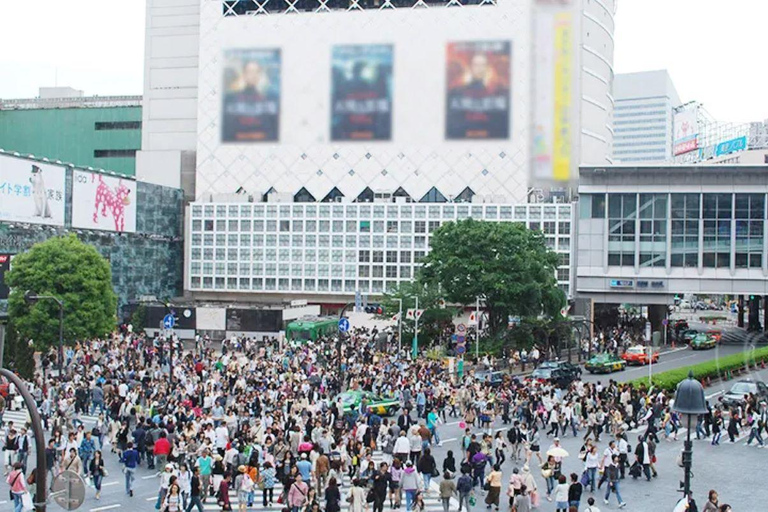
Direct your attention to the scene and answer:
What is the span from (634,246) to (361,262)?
25.3m

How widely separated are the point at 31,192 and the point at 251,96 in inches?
930

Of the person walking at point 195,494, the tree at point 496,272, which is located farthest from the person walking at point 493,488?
the tree at point 496,272

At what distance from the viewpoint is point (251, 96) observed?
47.8 m

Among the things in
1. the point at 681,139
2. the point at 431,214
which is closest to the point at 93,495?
the point at 431,214

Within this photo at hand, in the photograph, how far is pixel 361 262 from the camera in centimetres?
8056

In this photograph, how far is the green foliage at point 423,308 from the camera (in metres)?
54.6

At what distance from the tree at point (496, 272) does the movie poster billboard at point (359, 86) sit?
1194cm

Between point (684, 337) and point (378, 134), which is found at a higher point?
point (378, 134)

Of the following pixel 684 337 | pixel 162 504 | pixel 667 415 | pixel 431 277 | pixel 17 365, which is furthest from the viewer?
pixel 684 337

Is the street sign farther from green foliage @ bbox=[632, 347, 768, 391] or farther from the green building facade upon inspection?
the green building facade

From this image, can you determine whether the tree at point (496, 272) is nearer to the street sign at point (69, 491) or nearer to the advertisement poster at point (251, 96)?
the advertisement poster at point (251, 96)

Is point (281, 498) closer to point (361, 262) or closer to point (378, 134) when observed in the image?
point (378, 134)

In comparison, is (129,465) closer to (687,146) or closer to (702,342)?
(702,342)

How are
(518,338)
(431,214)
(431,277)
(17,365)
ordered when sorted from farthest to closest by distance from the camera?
(431,214)
(431,277)
(518,338)
(17,365)
